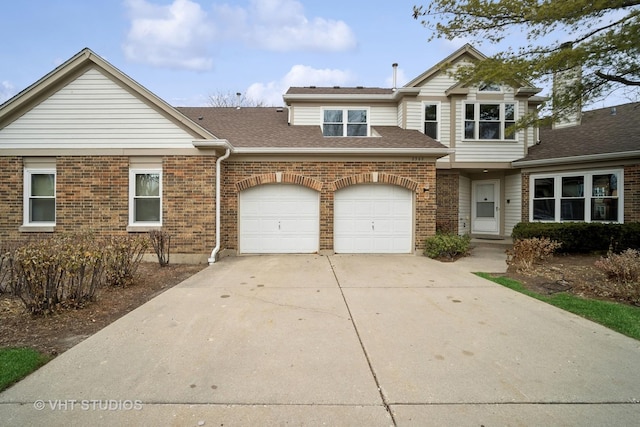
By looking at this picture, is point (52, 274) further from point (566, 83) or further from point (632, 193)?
point (632, 193)

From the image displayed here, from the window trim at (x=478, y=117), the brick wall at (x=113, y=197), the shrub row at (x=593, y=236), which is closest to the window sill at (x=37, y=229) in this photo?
the brick wall at (x=113, y=197)

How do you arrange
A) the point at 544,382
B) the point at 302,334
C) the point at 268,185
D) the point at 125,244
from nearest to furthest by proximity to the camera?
the point at 544,382, the point at 302,334, the point at 125,244, the point at 268,185

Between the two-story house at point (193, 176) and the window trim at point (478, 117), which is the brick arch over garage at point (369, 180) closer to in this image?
the two-story house at point (193, 176)

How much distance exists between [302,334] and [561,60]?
9119 mm

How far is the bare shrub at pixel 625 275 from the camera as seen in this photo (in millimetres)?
5383

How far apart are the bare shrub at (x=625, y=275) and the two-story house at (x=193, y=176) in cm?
442

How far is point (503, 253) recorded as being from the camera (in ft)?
34.7

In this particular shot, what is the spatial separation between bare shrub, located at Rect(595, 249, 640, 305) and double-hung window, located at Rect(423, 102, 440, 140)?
319 inches

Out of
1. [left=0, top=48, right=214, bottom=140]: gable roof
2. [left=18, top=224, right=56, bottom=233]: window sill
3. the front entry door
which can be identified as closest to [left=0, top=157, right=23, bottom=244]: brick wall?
[left=18, top=224, right=56, bottom=233]: window sill

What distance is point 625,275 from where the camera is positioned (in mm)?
5902

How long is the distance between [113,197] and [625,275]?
12.2m

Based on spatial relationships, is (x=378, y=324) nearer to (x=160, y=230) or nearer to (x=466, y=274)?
(x=466, y=274)

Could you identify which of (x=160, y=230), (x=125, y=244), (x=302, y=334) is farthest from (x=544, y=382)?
(x=160, y=230)

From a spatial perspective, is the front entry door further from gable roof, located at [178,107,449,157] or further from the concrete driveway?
the concrete driveway
